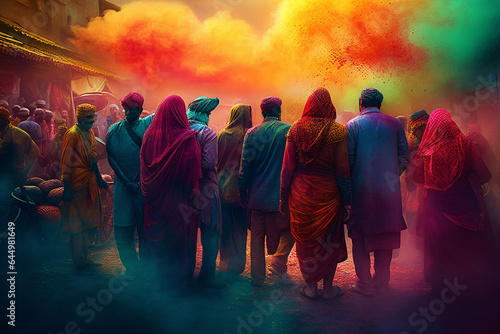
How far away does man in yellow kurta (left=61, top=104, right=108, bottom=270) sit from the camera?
4.37 m

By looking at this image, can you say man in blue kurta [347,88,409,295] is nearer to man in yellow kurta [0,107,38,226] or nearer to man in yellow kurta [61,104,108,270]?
man in yellow kurta [61,104,108,270]

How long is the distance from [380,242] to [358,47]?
9302 mm

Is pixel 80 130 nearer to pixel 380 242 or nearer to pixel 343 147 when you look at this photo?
pixel 343 147

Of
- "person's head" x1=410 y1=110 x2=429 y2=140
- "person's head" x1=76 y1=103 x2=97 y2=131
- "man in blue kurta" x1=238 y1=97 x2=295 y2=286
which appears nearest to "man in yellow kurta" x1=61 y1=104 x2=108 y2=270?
"person's head" x1=76 y1=103 x2=97 y2=131

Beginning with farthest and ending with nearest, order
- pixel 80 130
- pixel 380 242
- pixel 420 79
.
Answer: pixel 420 79
pixel 80 130
pixel 380 242

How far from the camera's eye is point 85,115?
176 inches

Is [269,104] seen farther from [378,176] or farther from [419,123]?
[419,123]

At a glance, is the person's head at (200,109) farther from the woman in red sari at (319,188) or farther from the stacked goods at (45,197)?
the stacked goods at (45,197)

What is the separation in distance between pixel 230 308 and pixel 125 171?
2169 mm

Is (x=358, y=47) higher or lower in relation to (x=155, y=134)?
higher

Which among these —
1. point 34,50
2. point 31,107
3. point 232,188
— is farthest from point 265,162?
point 34,50

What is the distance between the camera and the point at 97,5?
17.4 metres

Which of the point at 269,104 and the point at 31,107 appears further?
the point at 31,107

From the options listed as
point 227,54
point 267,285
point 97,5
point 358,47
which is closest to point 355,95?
point 358,47
